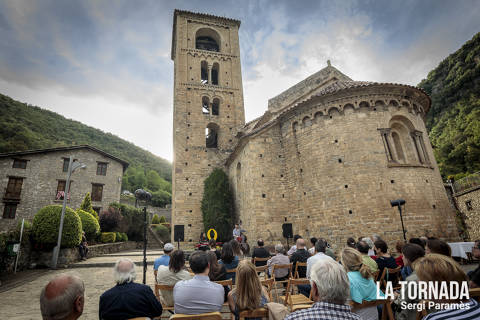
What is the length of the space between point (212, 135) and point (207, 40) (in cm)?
1005

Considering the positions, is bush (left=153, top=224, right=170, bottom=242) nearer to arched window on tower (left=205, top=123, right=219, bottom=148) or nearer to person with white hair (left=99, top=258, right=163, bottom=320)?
arched window on tower (left=205, top=123, right=219, bottom=148)

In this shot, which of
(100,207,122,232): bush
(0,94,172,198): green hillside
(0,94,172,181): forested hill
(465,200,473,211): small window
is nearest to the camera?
(465,200,473,211): small window

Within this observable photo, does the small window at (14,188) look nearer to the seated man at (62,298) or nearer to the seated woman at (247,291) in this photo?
the seated man at (62,298)

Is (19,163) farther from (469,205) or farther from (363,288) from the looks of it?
(469,205)

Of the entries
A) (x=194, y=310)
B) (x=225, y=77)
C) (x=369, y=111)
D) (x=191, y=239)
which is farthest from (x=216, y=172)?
(x=194, y=310)

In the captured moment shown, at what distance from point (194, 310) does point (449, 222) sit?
11.9m

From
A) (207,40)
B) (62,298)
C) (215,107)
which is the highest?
(207,40)

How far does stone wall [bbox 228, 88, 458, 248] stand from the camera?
9664 mm

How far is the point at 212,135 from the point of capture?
2139 centimetres

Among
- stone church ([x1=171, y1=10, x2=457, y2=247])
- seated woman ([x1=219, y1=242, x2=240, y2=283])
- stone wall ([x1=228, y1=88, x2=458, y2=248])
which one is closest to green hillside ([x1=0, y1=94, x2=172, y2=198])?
stone church ([x1=171, y1=10, x2=457, y2=247])

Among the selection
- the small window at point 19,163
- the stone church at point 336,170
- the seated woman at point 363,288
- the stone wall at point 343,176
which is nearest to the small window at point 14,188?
the small window at point 19,163

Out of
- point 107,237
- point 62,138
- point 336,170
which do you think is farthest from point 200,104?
point 62,138

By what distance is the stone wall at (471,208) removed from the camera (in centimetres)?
1711

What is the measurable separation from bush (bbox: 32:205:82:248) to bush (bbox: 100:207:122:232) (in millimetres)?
10497
